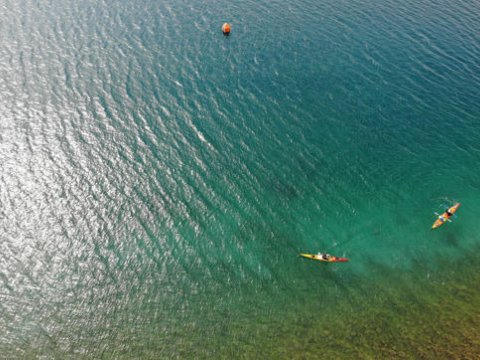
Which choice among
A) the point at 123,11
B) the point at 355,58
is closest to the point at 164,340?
the point at 355,58

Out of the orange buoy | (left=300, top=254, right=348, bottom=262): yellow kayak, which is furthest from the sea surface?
the orange buoy

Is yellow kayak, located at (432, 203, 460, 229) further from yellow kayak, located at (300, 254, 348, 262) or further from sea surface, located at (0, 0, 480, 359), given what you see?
yellow kayak, located at (300, 254, 348, 262)

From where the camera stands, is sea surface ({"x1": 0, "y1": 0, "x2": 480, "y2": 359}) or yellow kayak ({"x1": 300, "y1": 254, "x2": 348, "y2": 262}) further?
yellow kayak ({"x1": 300, "y1": 254, "x2": 348, "y2": 262})

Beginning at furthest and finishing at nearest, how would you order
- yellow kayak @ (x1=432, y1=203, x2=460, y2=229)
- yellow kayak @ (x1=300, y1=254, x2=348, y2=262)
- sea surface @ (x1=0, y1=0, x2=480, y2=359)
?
yellow kayak @ (x1=432, y1=203, x2=460, y2=229), yellow kayak @ (x1=300, y1=254, x2=348, y2=262), sea surface @ (x1=0, y1=0, x2=480, y2=359)

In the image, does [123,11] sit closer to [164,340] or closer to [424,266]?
[164,340]

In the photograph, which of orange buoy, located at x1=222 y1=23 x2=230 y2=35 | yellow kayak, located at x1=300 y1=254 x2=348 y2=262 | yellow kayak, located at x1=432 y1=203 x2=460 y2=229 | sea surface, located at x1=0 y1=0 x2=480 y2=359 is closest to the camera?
sea surface, located at x1=0 y1=0 x2=480 y2=359

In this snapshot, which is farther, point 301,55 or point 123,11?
point 123,11

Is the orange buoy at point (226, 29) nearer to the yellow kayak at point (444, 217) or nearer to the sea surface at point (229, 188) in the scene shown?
the sea surface at point (229, 188)

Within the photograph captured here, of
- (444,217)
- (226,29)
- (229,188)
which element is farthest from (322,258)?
(226,29)
